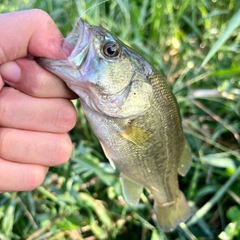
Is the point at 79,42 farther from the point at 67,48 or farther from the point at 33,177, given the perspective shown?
the point at 33,177

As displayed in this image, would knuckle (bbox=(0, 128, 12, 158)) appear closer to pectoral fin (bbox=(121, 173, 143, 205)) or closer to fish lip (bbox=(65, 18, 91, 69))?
fish lip (bbox=(65, 18, 91, 69))

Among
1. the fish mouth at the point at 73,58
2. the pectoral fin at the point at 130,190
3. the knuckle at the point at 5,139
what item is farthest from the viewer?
the pectoral fin at the point at 130,190

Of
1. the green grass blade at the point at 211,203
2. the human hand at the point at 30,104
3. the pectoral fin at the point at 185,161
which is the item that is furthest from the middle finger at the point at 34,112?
the green grass blade at the point at 211,203

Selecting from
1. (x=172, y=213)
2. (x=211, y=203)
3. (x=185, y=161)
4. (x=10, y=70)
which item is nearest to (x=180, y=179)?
(x=211, y=203)

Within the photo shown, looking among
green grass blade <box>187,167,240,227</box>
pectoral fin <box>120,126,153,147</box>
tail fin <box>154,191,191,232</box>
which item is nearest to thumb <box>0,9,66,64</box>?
pectoral fin <box>120,126,153,147</box>

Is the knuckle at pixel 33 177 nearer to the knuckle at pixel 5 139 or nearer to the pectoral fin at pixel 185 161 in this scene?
the knuckle at pixel 5 139

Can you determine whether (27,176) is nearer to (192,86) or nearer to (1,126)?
(1,126)
